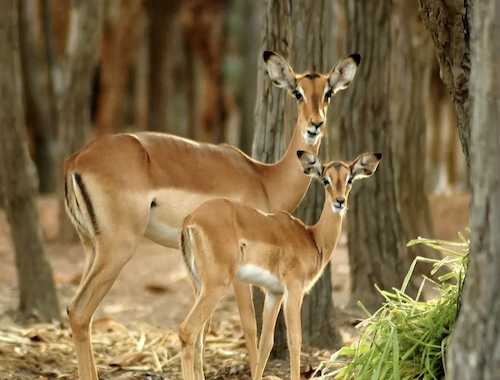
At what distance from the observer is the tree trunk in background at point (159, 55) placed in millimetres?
25281

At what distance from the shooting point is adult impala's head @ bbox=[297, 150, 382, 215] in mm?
6000

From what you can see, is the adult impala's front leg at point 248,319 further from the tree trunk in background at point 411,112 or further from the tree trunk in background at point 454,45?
the tree trunk in background at point 411,112

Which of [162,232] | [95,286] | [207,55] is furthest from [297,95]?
[207,55]

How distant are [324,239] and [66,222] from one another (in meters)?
8.86

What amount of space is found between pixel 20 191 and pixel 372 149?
9.33 feet

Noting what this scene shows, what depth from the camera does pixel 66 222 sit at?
14695 millimetres

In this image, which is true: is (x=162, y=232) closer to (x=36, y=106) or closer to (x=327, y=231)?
(x=327, y=231)

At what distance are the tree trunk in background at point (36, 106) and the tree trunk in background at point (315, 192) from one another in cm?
1114

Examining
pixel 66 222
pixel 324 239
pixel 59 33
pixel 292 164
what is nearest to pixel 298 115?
pixel 292 164

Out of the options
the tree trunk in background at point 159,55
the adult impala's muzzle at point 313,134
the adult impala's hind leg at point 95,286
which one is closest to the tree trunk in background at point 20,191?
the adult impala's hind leg at point 95,286

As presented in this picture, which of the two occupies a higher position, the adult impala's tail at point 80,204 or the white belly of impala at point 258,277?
the adult impala's tail at point 80,204

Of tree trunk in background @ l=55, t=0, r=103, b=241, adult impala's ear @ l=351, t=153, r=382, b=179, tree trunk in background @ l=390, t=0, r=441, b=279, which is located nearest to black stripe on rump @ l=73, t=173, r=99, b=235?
adult impala's ear @ l=351, t=153, r=382, b=179

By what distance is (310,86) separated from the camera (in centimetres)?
672

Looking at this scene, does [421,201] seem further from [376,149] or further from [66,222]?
[66,222]
